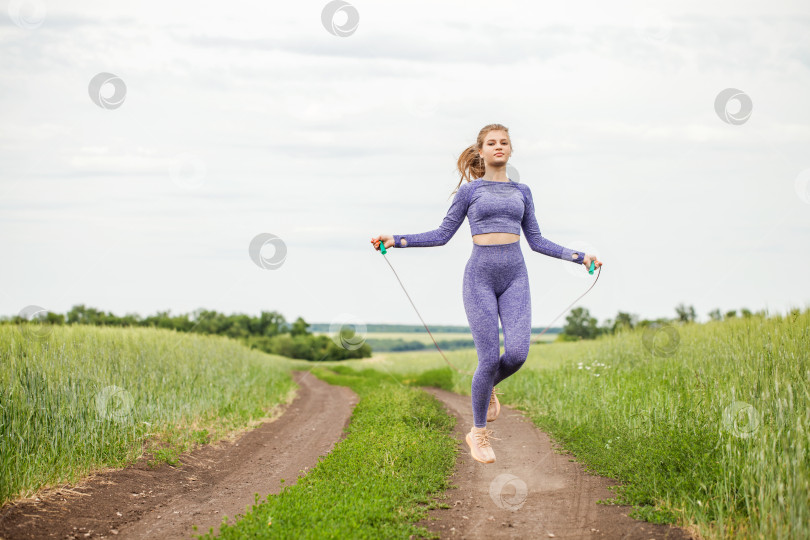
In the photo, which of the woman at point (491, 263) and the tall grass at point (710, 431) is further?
the woman at point (491, 263)

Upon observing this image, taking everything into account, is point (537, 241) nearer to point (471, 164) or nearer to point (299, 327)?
point (471, 164)

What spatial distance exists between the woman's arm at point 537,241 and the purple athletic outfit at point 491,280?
A: 0.25 m

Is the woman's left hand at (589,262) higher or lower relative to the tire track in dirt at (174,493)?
higher

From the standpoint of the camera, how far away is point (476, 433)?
23.9 ft

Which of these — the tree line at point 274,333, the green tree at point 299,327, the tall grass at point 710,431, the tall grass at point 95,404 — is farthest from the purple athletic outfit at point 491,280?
the green tree at point 299,327

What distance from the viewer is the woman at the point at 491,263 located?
22.7 ft

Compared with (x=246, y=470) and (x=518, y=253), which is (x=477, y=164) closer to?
(x=518, y=253)

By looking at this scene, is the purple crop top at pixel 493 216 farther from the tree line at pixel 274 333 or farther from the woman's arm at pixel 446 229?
the tree line at pixel 274 333

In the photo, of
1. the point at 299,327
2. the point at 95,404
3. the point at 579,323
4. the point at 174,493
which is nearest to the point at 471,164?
the point at 174,493

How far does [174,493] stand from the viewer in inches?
348

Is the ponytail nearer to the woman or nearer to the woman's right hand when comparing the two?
the woman

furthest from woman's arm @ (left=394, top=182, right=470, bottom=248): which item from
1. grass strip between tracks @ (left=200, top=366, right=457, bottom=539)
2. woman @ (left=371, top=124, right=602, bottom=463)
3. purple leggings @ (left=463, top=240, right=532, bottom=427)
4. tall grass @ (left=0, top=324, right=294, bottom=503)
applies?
tall grass @ (left=0, top=324, right=294, bottom=503)

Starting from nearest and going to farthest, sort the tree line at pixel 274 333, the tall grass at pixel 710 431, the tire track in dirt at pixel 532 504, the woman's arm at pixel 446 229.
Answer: the tall grass at pixel 710 431
the tire track in dirt at pixel 532 504
the woman's arm at pixel 446 229
the tree line at pixel 274 333

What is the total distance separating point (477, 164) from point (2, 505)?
6649 mm
